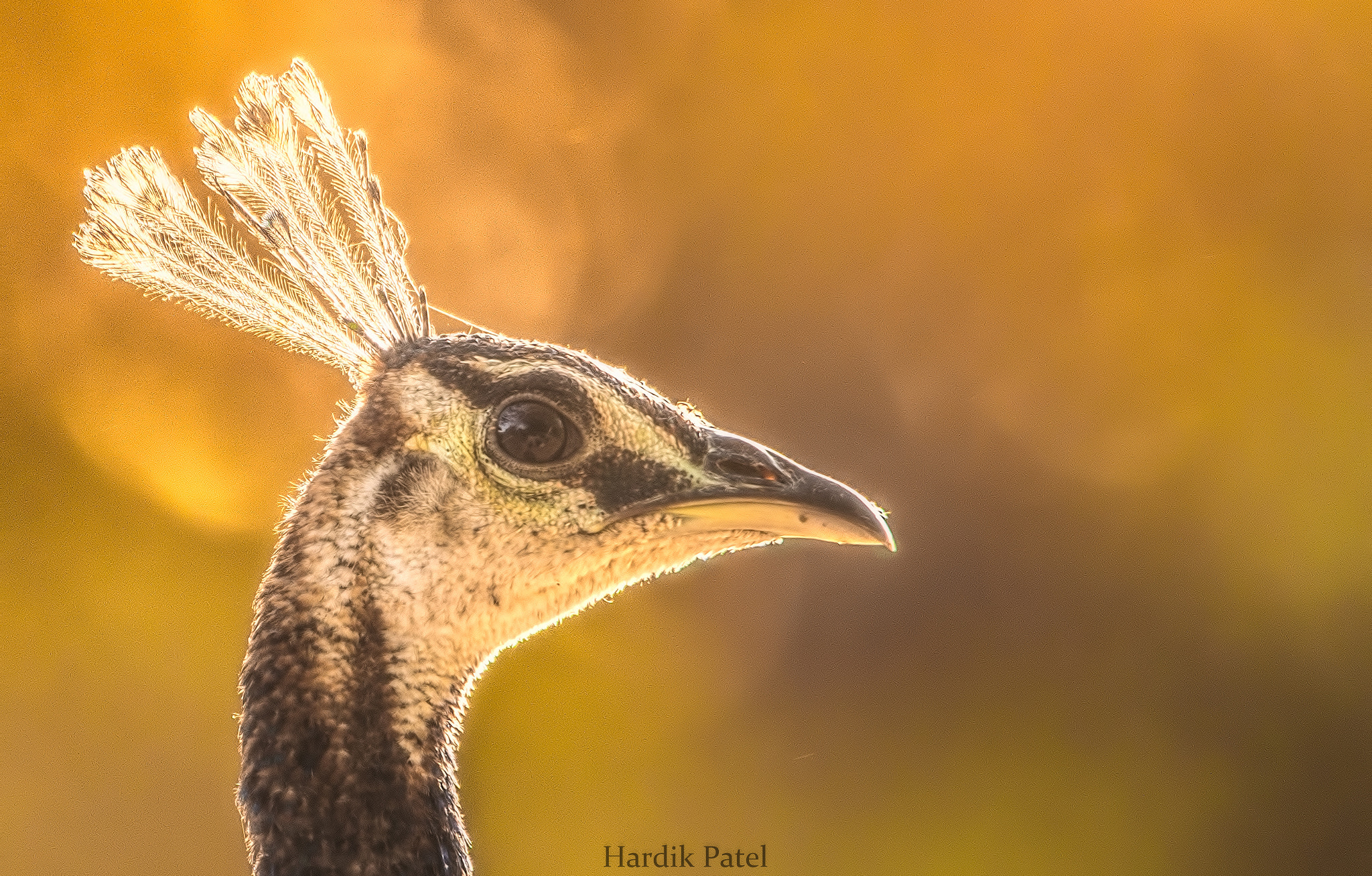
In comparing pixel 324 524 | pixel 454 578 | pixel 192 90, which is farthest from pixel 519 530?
pixel 192 90

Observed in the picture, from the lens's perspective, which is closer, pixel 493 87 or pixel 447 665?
pixel 447 665

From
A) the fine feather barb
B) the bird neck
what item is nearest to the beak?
the bird neck

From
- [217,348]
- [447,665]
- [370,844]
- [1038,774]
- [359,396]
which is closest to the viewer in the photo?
[370,844]

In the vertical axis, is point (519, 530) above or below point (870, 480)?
below

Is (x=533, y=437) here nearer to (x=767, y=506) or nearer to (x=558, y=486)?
(x=558, y=486)

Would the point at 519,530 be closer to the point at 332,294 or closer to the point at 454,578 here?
the point at 454,578

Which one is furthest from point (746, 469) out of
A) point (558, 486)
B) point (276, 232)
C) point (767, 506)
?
point (276, 232)

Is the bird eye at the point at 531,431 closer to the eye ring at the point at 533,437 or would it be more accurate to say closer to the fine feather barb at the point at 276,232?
the eye ring at the point at 533,437
